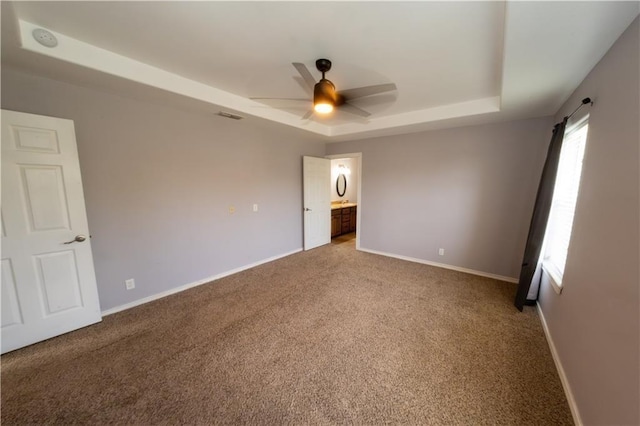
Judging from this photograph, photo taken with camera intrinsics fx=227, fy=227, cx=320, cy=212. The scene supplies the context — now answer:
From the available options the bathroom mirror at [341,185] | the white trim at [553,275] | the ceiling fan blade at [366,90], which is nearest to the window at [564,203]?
the white trim at [553,275]

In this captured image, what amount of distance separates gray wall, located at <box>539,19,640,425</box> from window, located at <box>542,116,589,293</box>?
35cm

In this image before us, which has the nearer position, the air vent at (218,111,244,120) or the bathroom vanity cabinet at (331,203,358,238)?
the air vent at (218,111,244,120)

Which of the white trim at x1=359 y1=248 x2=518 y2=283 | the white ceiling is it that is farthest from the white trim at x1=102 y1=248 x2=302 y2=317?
the white ceiling

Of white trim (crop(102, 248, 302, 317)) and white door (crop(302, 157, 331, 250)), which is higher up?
white door (crop(302, 157, 331, 250))

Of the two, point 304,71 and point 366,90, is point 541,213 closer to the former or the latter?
point 366,90

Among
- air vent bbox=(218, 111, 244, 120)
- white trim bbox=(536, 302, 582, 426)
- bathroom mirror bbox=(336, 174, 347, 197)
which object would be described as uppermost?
air vent bbox=(218, 111, 244, 120)

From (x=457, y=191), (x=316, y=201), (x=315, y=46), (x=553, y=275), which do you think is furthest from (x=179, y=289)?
(x=457, y=191)

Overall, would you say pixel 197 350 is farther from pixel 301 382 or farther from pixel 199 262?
pixel 199 262

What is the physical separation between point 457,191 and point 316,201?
257 cm

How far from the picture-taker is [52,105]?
79.6 inches

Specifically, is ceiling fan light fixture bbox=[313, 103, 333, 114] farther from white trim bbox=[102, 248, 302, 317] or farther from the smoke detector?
white trim bbox=[102, 248, 302, 317]

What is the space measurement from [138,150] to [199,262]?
1.56 metres

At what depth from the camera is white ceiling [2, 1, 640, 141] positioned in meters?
1.40

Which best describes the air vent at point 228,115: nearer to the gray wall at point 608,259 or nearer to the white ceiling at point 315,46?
the white ceiling at point 315,46
